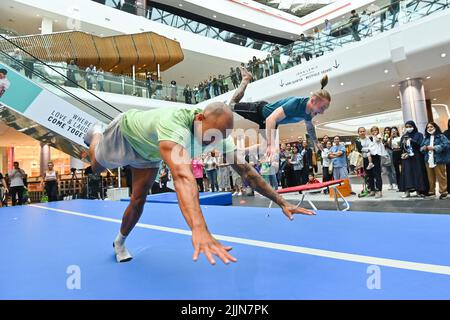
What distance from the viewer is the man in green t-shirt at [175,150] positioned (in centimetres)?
129

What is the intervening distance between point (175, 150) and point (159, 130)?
16 cm

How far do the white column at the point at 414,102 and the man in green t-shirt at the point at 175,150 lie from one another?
32.0 feet

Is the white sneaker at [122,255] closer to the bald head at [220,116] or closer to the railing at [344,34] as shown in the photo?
the bald head at [220,116]

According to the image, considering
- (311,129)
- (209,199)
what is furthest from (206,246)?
(209,199)

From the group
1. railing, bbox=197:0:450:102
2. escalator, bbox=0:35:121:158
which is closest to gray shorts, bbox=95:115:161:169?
escalator, bbox=0:35:121:158

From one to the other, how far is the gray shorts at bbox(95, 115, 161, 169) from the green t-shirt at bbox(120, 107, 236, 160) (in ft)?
0.26

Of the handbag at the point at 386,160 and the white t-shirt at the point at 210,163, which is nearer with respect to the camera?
the handbag at the point at 386,160

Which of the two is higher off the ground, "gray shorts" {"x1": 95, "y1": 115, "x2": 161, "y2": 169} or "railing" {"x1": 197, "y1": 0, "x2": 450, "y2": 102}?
"railing" {"x1": 197, "y1": 0, "x2": 450, "y2": 102}

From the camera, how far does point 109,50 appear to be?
16.6 meters

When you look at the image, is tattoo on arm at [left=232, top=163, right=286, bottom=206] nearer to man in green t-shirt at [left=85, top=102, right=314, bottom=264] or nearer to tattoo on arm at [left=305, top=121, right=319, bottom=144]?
man in green t-shirt at [left=85, top=102, right=314, bottom=264]

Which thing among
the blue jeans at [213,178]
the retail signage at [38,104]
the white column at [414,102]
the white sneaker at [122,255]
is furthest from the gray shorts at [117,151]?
the white column at [414,102]

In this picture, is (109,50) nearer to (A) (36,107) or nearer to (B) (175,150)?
(A) (36,107)

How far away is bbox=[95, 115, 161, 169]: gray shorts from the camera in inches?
77.0
